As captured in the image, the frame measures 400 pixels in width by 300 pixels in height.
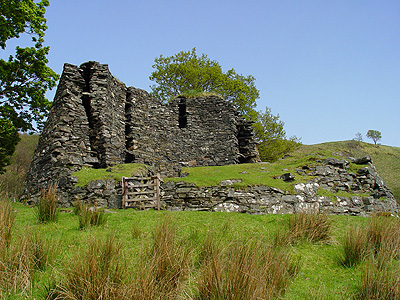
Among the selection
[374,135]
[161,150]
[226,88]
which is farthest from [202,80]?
[374,135]

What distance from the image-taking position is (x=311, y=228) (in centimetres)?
691

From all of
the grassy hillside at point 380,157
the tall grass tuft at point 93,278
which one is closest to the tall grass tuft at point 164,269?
the tall grass tuft at point 93,278

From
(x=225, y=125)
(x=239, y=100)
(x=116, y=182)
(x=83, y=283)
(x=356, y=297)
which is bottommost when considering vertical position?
(x=356, y=297)

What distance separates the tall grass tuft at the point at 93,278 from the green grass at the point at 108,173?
751 cm

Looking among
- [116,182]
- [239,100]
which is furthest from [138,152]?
[239,100]

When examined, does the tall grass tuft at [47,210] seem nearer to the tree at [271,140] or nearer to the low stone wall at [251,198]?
the low stone wall at [251,198]

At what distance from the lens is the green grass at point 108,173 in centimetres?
1149

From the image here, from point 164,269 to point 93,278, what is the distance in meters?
1.00

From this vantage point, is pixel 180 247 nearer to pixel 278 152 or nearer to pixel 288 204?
pixel 288 204

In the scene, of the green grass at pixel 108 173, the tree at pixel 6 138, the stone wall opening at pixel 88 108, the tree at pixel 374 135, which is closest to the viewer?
the green grass at pixel 108 173

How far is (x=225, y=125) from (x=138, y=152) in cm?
569

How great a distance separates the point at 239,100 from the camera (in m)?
29.0

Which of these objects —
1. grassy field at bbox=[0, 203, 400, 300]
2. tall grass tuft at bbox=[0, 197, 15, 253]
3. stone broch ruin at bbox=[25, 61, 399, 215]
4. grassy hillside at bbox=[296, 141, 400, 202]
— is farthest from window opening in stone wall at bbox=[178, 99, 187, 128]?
grassy hillside at bbox=[296, 141, 400, 202]

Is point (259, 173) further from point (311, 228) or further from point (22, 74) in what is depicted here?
point (22, 74)
